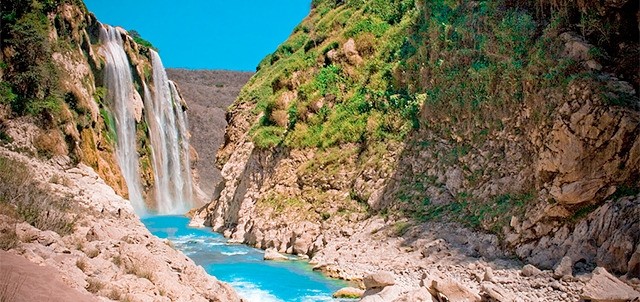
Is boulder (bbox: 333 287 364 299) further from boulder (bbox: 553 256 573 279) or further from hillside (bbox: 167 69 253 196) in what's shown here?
hillside (bbox: 167 69 253 196)

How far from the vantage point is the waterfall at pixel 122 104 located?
116 ft

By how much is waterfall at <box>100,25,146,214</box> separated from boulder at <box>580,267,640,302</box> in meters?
29.7

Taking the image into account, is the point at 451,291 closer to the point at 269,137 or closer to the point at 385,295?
the point at 385,295

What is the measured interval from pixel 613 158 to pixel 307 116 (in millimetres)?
15927

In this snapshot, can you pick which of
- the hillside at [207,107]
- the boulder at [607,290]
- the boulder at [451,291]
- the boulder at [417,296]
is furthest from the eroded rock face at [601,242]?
the hillside at [207,107]

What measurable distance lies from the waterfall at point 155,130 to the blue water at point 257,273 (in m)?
13.4

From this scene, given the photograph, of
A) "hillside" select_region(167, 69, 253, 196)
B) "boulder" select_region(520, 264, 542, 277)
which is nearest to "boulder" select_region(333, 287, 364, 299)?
"boulder" select_region(520, 264, 542, 277)

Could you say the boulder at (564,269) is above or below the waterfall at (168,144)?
below

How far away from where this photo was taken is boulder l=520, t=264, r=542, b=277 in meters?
13.1

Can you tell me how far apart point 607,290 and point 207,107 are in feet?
225

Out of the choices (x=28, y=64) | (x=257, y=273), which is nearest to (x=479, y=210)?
(x=257, y=273)

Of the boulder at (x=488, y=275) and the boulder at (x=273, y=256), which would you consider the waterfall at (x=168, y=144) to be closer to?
the boulder at (x=273, y=256)

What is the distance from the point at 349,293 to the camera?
14438 millimetres

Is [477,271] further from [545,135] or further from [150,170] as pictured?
[150,170]
